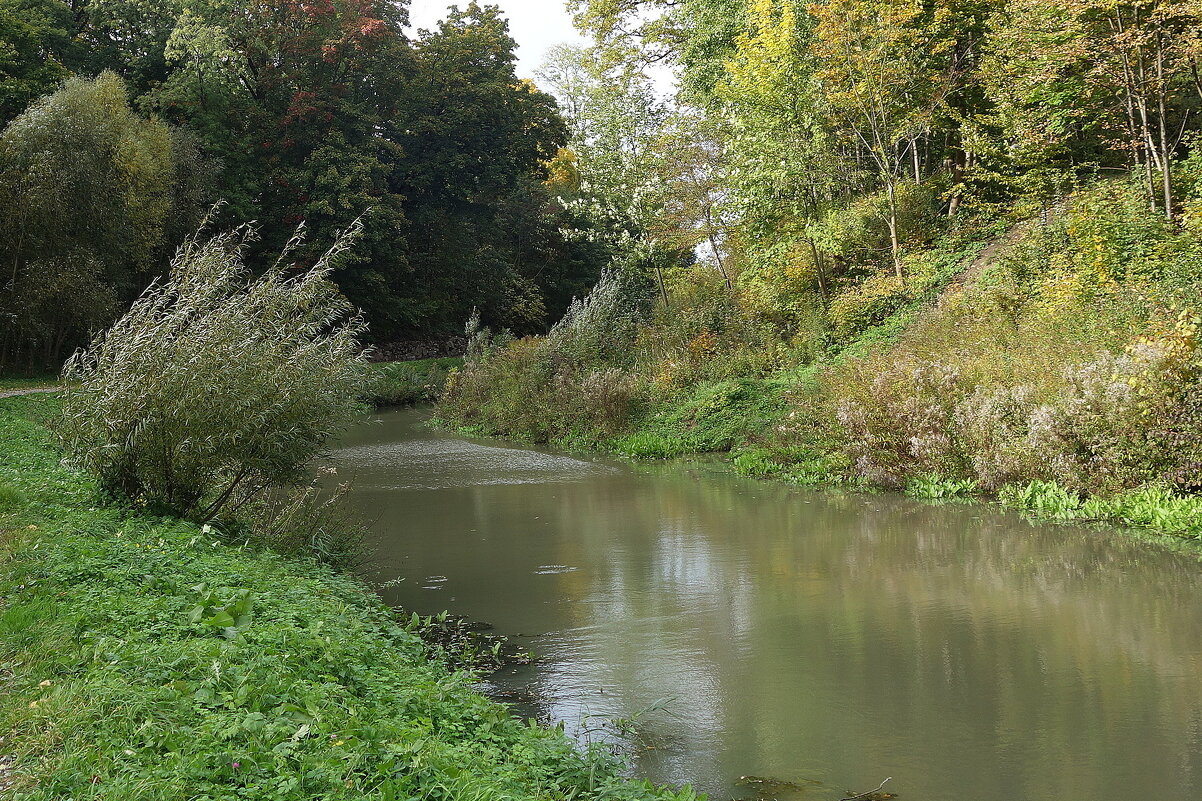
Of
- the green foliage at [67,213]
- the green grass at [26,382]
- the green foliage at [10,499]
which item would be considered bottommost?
the green foliage at [10,499]

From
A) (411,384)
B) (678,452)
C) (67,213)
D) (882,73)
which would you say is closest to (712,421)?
(678,452)

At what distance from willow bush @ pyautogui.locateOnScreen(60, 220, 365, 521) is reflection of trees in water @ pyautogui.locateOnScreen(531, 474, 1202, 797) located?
2.99 metres

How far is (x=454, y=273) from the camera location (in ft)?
130

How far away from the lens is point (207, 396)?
7582 millimetres

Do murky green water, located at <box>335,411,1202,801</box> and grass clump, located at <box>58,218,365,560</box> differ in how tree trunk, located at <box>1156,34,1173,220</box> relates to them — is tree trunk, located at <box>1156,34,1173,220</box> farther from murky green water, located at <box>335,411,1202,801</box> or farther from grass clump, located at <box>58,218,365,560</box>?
grass clump, located at <box>58,218,365,560</box>

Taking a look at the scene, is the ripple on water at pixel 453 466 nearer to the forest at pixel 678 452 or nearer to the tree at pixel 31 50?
the forest at pixel 678 452

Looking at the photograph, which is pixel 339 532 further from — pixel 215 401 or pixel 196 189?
pixel 196 189

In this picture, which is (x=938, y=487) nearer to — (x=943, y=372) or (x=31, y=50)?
(x=943, y=372)

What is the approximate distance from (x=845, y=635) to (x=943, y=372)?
5.98m

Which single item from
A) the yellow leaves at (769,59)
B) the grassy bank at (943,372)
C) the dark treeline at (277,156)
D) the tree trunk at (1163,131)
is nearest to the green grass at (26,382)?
the dark treeline at (277,156)

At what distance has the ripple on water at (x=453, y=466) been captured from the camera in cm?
1545

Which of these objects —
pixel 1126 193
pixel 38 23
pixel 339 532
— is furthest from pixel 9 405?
pixel 1126 193

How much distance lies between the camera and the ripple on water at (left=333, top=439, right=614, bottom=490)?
1545 cm

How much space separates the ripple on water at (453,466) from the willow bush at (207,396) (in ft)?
21.2
